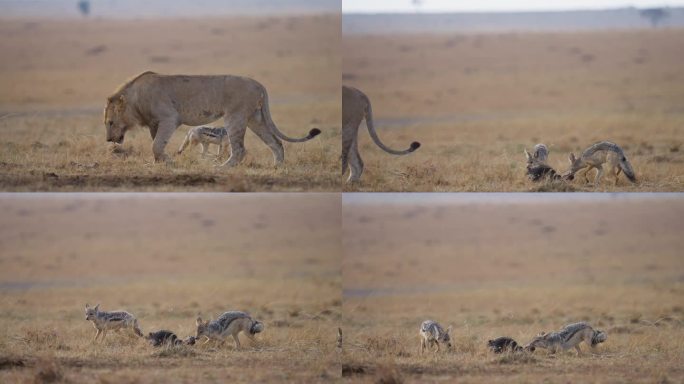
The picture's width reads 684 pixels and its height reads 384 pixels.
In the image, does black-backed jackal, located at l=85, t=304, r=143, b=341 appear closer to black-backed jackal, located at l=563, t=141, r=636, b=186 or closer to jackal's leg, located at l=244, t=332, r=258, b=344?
jackal's leg, located at l=244, t=332, r=258, b=344

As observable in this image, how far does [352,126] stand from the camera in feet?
32.6

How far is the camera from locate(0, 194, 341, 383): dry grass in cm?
925

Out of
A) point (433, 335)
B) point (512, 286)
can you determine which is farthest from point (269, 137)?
point (512, 286)

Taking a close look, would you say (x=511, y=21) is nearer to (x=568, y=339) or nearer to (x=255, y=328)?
(x=568, y=339)

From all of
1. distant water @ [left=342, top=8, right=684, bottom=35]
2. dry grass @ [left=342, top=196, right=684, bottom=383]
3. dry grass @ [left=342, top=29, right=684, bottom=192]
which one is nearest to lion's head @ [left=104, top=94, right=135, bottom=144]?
dry grass @ [left=342, top=29, right=684, bottom=192]

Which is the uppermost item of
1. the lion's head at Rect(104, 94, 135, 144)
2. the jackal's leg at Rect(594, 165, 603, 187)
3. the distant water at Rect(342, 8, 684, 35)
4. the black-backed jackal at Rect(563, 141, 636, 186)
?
the distant water at Rect(342, 8, 684, 35)

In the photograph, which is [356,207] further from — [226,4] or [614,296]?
[226,4]

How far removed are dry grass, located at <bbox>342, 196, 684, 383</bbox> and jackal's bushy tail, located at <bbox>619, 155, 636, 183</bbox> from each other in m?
1.16

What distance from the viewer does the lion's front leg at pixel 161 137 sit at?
30.8ft

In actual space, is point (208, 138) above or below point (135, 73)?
below

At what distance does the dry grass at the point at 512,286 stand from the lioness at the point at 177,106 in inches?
72.2

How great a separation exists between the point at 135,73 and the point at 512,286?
4.41m

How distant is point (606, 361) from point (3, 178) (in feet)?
13.5

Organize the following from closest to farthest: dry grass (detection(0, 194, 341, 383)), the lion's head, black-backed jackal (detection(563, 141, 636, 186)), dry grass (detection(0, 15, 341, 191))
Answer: dry grass (detection(0, 194, 341, 383)) < dry grass (detection(0, 15, 341, 191)) < the lion's head < black-backed jackal (detection(563, 141, 636, 186))
